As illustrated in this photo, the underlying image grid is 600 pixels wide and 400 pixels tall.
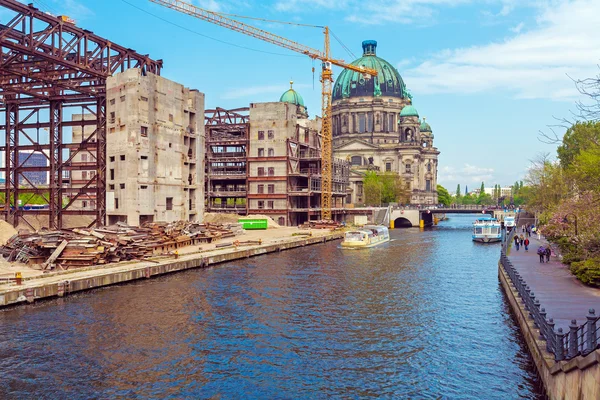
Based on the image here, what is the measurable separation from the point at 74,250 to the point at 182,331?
20357mm

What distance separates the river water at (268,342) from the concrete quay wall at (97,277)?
103 centimetres

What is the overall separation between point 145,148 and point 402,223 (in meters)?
96.6

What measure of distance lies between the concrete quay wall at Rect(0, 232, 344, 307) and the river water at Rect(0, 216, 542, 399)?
3.38ft

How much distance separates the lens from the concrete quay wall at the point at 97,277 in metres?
36.2

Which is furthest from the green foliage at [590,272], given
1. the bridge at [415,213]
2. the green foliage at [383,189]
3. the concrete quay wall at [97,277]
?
the green foliage at [383,189]

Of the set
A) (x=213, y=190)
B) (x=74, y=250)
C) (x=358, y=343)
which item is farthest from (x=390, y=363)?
(x=213, y=190)

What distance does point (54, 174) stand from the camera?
76438mm

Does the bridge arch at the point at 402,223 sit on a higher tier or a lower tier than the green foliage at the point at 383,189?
lower

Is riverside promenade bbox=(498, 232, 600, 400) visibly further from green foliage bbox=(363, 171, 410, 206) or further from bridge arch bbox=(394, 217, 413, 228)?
green foliage bbox=(363, 171, 410, 206)

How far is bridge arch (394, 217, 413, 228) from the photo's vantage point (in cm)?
15075

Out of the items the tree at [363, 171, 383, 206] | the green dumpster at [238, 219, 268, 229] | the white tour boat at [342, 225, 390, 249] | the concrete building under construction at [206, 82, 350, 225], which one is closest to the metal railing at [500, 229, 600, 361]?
the white tour boat at [342, 225, 390, 249]

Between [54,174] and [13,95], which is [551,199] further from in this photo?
[13,95]

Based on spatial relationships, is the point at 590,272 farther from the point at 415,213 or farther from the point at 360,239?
the point at 415,213

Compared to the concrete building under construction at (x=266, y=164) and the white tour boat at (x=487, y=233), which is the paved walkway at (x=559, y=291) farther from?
the concrete building under construction at (x=266, y=164)
